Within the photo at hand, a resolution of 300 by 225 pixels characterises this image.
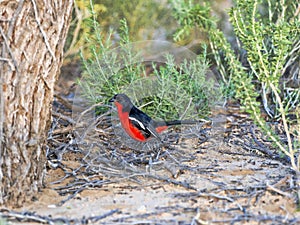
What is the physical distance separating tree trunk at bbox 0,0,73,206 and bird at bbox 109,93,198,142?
3.55ft

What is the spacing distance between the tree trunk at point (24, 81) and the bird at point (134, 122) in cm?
108

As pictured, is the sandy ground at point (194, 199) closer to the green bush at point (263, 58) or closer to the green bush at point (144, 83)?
the green bush at point (263, 58)

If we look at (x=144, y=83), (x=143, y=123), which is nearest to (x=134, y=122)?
(x=143, y=123)

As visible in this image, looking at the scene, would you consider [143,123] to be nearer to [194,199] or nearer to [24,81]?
[194,199]

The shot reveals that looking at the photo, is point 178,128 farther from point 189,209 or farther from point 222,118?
point 189,209

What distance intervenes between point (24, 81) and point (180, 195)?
120 centimetres

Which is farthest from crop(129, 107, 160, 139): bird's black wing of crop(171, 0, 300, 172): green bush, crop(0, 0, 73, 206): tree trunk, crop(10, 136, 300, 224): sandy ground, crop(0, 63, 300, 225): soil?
crop(0, 0, 73, 206): tree trunk

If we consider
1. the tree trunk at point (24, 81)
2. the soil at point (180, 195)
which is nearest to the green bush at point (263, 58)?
the soil at point (180, 195)

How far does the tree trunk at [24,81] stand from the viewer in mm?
3545

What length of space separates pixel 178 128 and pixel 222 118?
0.61 metres

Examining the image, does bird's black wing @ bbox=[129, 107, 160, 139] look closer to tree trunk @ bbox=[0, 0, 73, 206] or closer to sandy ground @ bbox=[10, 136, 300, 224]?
sandy ground @ bbox=[10, 136, 300, 224]

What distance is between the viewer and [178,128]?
17.4 feet

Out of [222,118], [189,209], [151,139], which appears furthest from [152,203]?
[222,118]

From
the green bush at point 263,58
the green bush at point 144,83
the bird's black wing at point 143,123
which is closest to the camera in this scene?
the green bush at point 263,58
